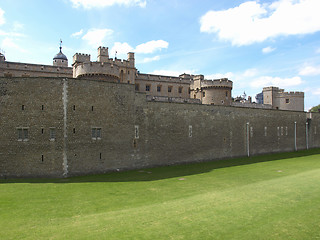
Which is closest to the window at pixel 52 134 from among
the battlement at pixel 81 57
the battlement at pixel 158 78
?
the battlement at pixel 81 57

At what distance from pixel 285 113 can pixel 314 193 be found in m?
32.2

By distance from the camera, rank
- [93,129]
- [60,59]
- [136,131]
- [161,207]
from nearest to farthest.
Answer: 1. [161,207]
2. [93,129]
3. [136,131]
4. [60,59]

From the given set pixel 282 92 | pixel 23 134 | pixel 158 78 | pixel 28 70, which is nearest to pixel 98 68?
pixel 28 70

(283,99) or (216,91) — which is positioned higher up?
(216,91)

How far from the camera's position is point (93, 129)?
24.0 metres

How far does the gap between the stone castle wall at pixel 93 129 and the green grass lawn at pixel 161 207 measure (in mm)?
2029

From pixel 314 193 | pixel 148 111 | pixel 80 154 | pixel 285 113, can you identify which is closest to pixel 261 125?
pixel 285 113

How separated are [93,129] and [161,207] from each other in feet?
→ 41.7

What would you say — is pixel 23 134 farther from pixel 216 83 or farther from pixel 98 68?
pixel 216 83

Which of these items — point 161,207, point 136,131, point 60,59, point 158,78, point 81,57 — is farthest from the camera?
point 60,59

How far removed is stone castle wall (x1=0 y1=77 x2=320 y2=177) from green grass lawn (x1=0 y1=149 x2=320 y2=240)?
6.66 ft

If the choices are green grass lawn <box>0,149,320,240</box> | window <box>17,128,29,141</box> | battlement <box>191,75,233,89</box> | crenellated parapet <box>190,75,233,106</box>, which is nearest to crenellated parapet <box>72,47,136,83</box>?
window <box>17,128,29,141</box>

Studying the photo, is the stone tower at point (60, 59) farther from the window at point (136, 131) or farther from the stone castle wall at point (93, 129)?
the window at point (136, 131)

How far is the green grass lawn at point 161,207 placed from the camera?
10.2m
